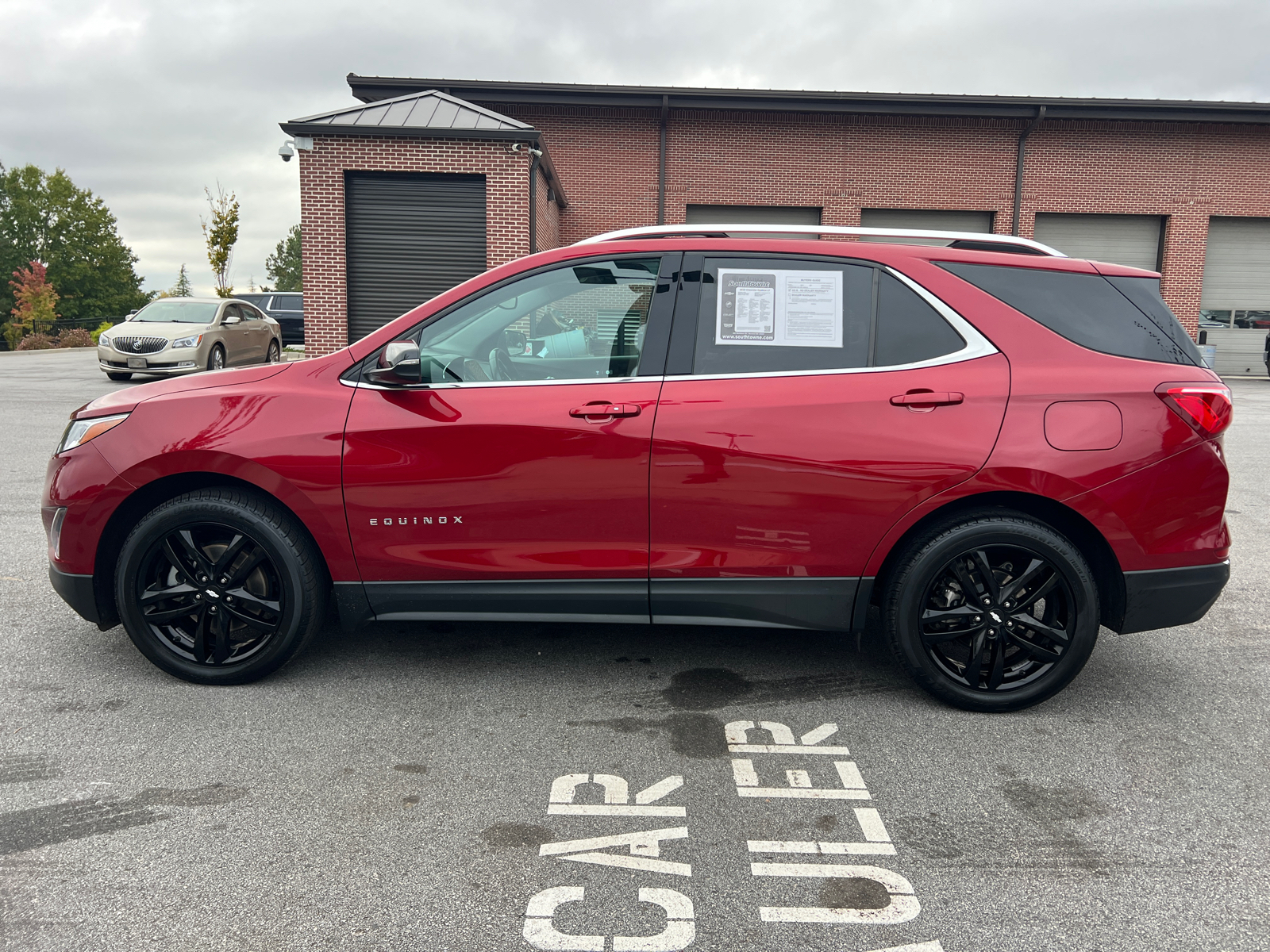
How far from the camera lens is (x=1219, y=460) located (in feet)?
11.0

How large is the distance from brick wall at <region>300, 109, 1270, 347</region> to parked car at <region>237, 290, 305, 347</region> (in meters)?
9.36

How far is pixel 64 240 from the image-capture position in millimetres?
70250

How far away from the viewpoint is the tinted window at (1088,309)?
340 centimetres

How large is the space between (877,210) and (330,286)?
1445 centimetres

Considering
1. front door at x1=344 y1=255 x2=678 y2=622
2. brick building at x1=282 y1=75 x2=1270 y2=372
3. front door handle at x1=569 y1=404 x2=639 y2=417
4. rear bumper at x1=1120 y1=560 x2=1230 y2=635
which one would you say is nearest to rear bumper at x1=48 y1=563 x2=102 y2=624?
front door at x1=344 y1=255 x2=678 y2=622

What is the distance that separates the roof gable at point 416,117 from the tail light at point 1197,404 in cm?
1484

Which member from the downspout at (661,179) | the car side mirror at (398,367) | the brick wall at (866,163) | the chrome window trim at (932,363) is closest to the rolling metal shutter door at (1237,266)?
the brick wall at (866,163)

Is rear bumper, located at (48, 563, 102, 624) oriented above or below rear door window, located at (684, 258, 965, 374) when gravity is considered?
below

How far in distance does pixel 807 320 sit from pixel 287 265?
377ft

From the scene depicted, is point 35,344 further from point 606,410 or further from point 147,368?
point 606,410

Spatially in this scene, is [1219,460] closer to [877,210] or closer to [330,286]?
[330,286]

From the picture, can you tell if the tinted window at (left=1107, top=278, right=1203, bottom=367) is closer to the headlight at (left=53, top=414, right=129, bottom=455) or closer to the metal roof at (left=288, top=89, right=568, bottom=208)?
the headlight at (left=53, top=414, right=129, bottom=455)

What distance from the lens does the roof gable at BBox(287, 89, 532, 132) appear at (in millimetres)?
16547

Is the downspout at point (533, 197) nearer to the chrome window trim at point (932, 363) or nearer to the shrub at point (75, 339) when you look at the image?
the chrome window trim at point (932, 363)
